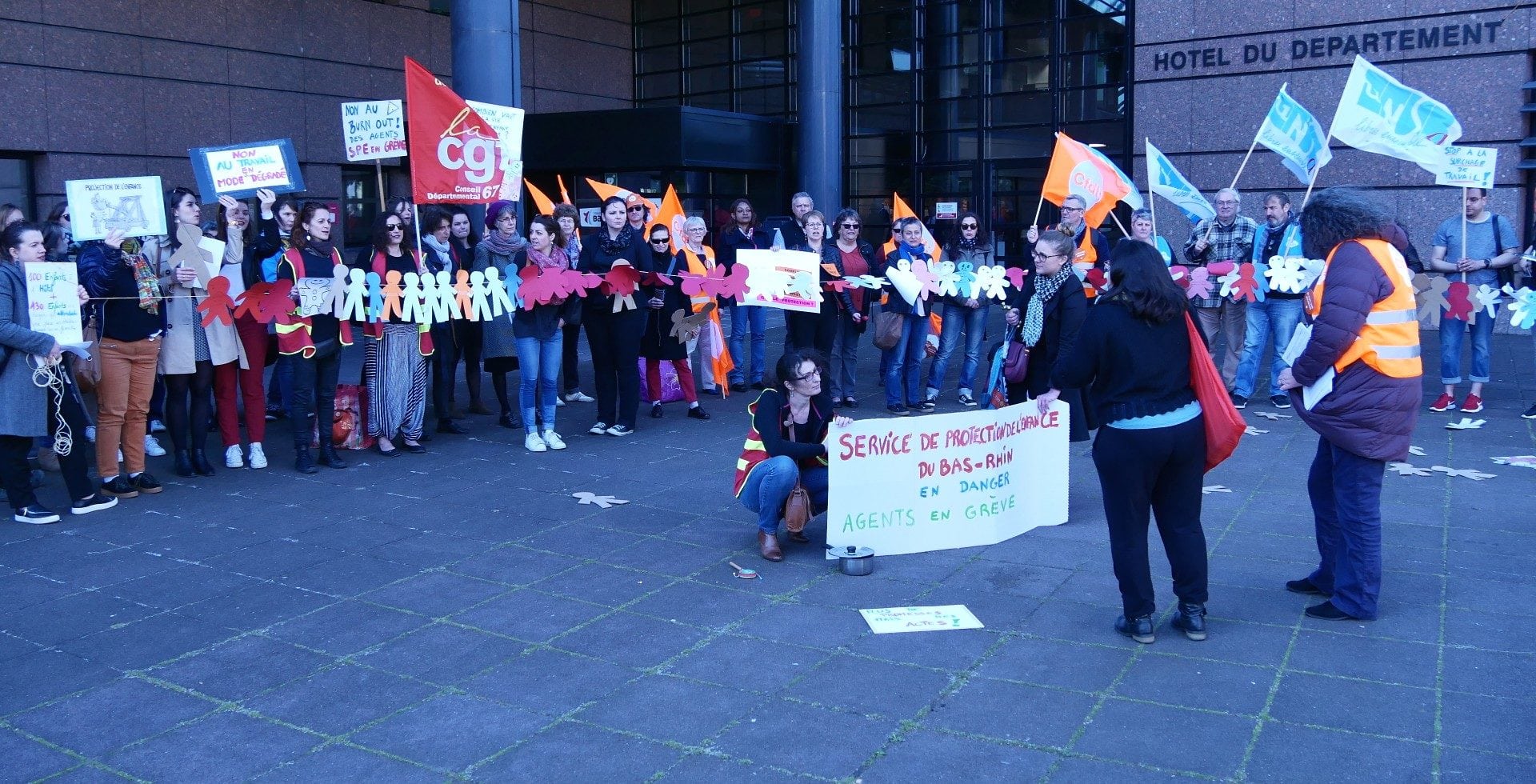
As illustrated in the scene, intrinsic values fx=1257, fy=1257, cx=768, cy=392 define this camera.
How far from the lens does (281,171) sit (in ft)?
31.2

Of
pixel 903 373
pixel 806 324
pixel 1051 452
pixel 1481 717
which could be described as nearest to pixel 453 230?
pixel 806 324

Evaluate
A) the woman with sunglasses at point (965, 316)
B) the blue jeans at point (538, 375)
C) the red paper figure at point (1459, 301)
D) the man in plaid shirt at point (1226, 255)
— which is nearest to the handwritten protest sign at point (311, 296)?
the blue jeans at point (538, 375)

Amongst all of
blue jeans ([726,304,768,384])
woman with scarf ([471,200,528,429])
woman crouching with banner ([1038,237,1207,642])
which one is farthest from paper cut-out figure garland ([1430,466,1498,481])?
woman with scarf ([471,200,528,429])

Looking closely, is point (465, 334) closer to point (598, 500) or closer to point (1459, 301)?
point (598, 500)

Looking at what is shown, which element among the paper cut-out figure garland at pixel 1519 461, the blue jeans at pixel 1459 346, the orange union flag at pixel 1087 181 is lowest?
the paper cut-out figure garland at pixel 1519 461

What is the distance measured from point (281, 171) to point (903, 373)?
18.0ft

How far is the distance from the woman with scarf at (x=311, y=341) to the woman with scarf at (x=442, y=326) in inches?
32.8

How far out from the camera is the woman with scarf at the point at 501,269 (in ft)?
33.6

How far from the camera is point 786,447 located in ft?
21.2

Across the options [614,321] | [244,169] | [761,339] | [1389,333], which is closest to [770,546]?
[1389,333]

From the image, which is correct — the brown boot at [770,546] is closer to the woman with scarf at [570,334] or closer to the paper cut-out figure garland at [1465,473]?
the woman with scarf at [570,334]

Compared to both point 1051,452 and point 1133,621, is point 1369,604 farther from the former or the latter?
point 1051,452

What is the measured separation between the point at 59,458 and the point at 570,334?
4.57m

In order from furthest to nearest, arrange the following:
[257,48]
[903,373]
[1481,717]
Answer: [257,48] < [903,373] < [1481,717]
